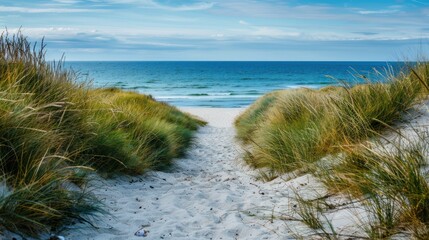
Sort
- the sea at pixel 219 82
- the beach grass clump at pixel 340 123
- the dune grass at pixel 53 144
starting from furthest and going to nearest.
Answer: the sea at pixel 219 82
the beach grass clump at pixel 340 123
the dune grass at pixel 53 144

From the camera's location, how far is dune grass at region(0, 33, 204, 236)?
3520 mm

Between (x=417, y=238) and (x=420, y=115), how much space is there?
355cm

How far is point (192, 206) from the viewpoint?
5090 millimetres

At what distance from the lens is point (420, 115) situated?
19.7ft

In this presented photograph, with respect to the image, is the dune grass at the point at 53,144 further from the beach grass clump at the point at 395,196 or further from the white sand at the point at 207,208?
the beach grass clump at the point at 395,196

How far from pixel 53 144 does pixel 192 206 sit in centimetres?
170

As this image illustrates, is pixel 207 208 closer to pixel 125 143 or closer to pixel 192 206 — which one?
pixel 192 206

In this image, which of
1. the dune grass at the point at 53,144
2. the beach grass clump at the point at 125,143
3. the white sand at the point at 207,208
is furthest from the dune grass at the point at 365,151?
the dune grass at the point at 53,144

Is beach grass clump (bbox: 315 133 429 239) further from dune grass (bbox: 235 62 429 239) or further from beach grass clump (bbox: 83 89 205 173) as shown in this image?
beach grass clump (bbox: 83 89 205 173)

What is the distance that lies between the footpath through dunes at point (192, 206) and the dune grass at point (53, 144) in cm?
26

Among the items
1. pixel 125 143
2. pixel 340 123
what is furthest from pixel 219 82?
pixel 340 123

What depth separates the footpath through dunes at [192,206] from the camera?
13.1 feet

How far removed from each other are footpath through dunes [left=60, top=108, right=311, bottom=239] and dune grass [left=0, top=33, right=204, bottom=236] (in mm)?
263

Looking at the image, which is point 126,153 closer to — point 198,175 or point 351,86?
point 198,175
